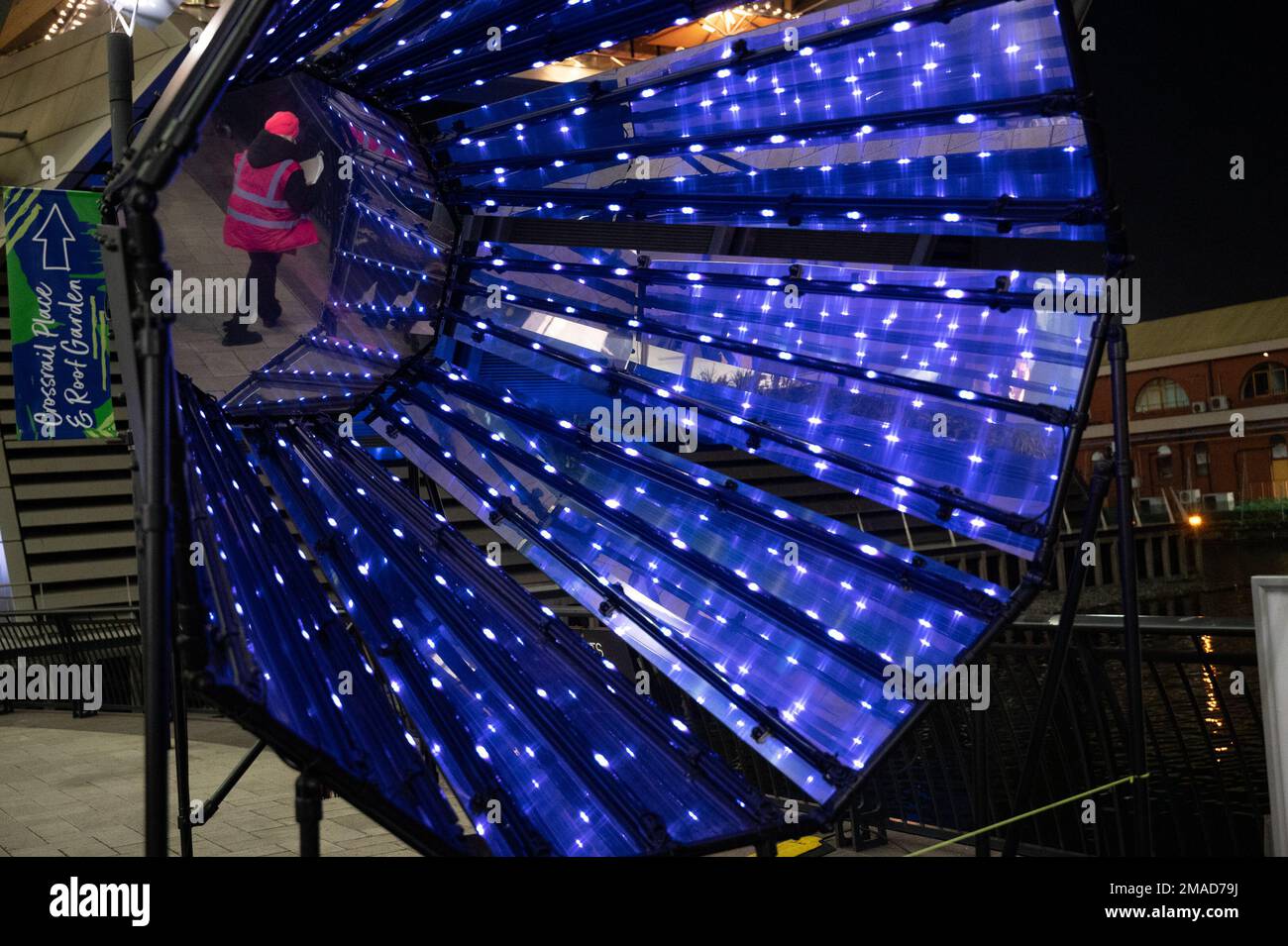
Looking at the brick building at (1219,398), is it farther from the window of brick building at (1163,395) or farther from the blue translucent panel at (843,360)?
the blue translucent panel at (843,360)

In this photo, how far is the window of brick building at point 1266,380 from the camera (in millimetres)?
13500

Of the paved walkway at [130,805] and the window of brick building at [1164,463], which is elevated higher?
the window of brick building at [1164,463]

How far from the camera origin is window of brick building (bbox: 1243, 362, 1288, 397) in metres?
13.5

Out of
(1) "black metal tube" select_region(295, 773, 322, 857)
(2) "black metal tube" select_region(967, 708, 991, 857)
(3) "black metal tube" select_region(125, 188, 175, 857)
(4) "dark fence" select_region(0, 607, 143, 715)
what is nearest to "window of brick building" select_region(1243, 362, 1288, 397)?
(2) "black metal tube" select_region(967, 708, 991, 857)

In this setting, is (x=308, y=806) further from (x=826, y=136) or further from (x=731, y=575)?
(x=826, y=136)

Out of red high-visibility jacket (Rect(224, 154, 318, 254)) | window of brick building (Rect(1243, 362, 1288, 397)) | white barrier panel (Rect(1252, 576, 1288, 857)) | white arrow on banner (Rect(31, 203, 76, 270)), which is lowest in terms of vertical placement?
white barrier panel (Rect(1252, 576, 1288, 857))

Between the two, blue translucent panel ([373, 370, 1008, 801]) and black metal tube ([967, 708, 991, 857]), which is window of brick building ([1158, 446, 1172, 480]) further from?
blue translucent panel ([373, 370, 1008, 801])

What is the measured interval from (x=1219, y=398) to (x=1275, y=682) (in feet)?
39.0

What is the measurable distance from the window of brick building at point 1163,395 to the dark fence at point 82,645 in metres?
12.8

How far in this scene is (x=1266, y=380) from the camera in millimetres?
14000

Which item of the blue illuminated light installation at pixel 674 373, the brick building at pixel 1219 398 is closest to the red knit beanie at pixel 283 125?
the blue illuminated light installation at pixel 674 373

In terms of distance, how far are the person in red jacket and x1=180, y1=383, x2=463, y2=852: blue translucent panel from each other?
1.32 feet

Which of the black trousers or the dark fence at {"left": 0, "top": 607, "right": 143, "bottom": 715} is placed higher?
the black trousers

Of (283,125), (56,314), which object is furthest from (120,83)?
(56,314)
